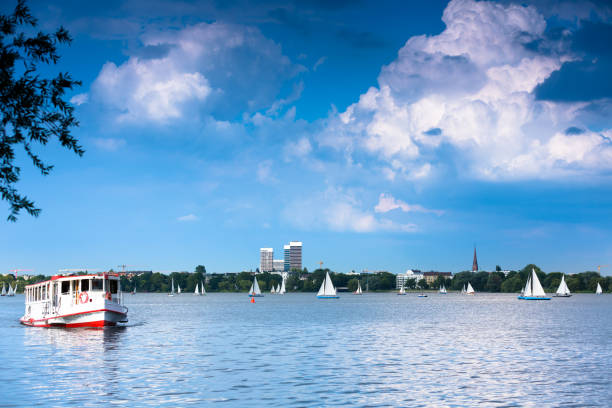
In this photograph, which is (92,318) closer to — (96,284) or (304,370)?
(96,284)

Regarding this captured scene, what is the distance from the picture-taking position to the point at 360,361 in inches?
1981

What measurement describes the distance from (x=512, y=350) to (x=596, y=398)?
26339mm

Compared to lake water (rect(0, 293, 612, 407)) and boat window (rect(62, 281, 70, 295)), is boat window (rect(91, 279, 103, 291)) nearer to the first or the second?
boat window (rect(62, 281, 70, 295))

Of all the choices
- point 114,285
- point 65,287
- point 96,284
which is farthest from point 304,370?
point 65,287

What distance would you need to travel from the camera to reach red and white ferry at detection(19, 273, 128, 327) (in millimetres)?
81812

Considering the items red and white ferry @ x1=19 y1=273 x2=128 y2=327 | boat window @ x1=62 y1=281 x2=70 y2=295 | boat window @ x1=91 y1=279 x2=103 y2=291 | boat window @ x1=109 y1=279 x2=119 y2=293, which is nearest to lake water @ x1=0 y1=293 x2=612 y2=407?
red and white ferry @ x1=19 y1=273 x2=128 y2=327

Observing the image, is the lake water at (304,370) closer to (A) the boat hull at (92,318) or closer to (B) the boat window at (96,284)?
(A) the boat hull at (92,318)

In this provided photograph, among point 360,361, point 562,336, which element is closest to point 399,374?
point 360,361

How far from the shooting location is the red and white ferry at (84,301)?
81.8 meters

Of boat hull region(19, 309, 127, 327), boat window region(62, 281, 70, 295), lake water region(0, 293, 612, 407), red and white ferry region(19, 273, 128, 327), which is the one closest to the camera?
lake water region(0, 293, 612, 407)

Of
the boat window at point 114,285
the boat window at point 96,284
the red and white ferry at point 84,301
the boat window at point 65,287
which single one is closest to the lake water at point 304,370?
the red and white ferry at point 84,301

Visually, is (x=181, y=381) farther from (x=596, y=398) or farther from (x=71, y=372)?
(x=596, y=398)

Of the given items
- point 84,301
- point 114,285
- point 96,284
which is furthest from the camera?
point 114,285

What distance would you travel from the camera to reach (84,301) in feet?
270
